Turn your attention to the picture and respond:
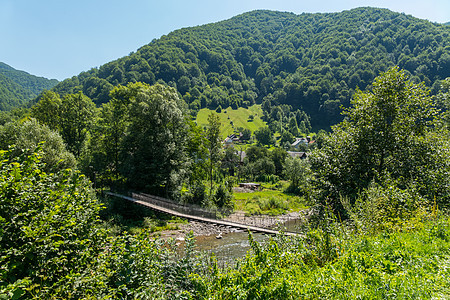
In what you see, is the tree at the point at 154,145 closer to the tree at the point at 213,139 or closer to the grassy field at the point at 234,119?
the tree at the point at 213,139

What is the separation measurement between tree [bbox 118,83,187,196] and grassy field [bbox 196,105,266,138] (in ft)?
276

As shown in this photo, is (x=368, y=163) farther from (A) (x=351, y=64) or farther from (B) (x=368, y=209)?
(A) (x=351, y=64)

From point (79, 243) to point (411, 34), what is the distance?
222 meters

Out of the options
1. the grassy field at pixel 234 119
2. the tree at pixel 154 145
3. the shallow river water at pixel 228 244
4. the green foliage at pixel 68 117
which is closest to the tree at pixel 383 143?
the shallow river water at pixel 228 244

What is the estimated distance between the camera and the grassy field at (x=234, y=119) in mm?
119613

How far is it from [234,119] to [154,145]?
110969mm

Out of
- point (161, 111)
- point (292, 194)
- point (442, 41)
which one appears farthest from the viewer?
point (442, 41)

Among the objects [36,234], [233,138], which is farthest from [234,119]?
[36,234]

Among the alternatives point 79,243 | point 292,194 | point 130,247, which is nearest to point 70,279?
point 79,243

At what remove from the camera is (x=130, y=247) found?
451cm

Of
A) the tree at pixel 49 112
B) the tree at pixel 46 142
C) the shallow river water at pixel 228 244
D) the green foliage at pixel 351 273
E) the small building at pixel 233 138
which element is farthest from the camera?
the small building at pixel 233 138

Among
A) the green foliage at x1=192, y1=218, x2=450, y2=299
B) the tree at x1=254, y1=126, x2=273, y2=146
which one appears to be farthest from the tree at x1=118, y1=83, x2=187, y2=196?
the tree at x1=254, y1=126, x2=273, y2=146

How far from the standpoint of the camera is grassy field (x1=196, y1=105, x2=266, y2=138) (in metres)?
120

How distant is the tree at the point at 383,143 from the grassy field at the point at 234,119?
102654mm
